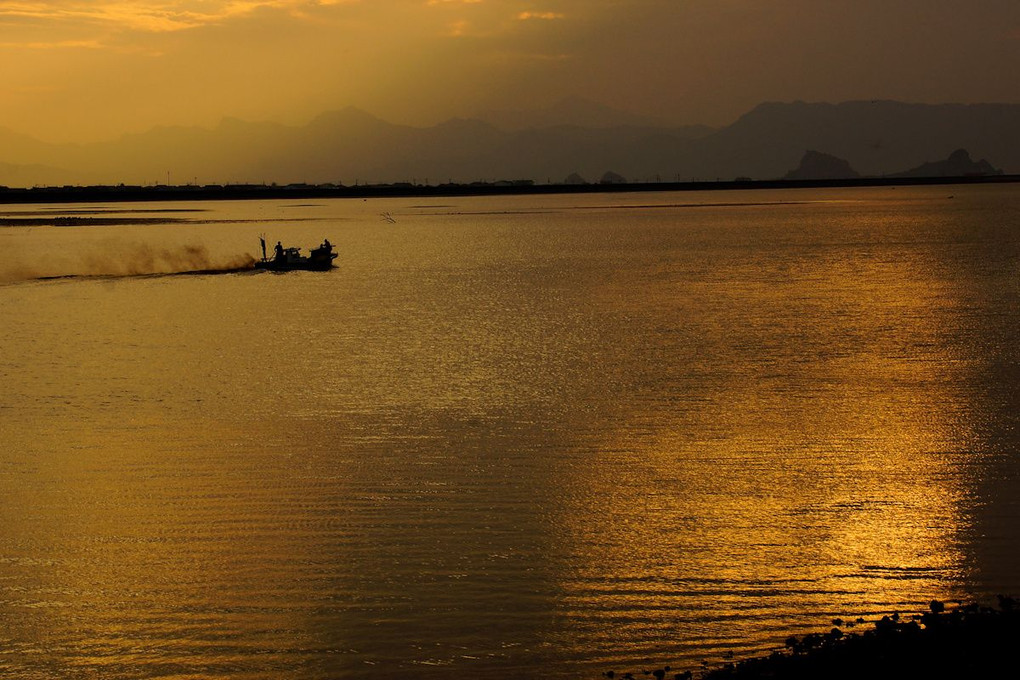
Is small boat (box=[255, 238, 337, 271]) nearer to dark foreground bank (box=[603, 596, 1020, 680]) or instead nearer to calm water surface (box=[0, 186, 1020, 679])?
calm water surface (box=[0, 186, 1020, 679])

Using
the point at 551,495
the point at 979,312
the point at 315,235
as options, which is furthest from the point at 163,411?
the point at 315,235

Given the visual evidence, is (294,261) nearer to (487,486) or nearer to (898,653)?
(487,486)

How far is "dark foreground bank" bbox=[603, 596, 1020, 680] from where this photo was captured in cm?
933

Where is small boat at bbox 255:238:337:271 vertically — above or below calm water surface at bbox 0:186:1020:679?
below

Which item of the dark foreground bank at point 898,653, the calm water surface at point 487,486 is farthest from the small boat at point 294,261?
the dark foreground bank at point 898,653

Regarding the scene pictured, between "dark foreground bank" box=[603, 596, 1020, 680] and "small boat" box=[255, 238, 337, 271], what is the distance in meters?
58.7

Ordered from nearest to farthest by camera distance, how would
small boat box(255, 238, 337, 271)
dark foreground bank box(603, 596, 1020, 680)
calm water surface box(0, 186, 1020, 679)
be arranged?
1. dark foreground bank box(603, 596, 1020, 680)
2. calm water surface box(0, 186, 1020, 679)
3. small boat box(255, 238, 337, 271)

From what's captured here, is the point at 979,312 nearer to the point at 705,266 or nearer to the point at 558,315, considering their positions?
the point at 558,315

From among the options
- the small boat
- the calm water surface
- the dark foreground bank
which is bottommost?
the small boat

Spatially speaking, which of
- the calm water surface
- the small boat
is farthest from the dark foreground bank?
the small boat

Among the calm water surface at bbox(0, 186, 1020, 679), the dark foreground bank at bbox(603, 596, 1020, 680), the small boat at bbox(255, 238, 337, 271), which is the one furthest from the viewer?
the small boat at bbox(255, 238, 337, 271)

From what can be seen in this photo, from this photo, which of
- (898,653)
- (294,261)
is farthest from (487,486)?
(294,261)

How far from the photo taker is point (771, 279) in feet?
190

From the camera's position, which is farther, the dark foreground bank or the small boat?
the small boat
